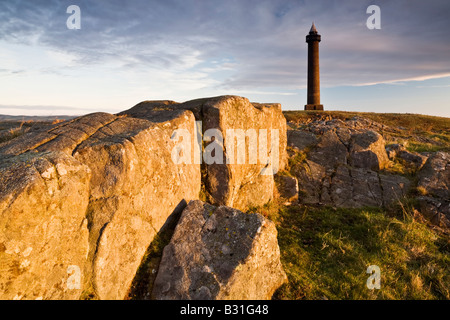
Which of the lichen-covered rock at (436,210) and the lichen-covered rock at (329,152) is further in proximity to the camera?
the lichen-covered rock at (329,152)

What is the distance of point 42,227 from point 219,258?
118 inches

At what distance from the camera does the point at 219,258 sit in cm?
500

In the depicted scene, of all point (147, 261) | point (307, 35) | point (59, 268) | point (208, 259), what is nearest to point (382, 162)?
point (208, 259)

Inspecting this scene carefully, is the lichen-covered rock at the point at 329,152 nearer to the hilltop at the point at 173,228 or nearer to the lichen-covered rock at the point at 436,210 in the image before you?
the hilltop at the point at 173,228

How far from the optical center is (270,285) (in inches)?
202

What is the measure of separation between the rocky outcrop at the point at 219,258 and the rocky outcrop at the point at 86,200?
25.2 inches

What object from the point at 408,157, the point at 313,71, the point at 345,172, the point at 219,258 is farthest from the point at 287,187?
the point at 313,71

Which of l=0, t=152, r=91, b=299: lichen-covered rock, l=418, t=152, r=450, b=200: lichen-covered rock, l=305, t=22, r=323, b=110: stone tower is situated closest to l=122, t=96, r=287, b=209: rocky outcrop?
l=0, t=152, r=91, b=299: lichen-covered rock

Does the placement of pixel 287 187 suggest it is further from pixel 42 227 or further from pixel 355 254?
pixel 42 227

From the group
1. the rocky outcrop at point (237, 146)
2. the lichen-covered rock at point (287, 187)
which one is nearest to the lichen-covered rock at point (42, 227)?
the rocky outcrop at point (237, 146)

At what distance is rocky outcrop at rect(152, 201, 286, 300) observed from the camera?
454cm

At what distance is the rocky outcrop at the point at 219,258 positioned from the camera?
454 cm

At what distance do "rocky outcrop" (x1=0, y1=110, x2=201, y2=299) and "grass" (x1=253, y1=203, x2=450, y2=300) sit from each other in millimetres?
3154

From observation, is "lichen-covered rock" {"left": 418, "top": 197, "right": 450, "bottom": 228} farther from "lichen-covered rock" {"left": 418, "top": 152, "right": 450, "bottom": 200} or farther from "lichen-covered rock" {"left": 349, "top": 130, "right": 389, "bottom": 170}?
"lichen-covered rock" {"left": 349, "top": 130, "right": 389, "bottom": 170}
